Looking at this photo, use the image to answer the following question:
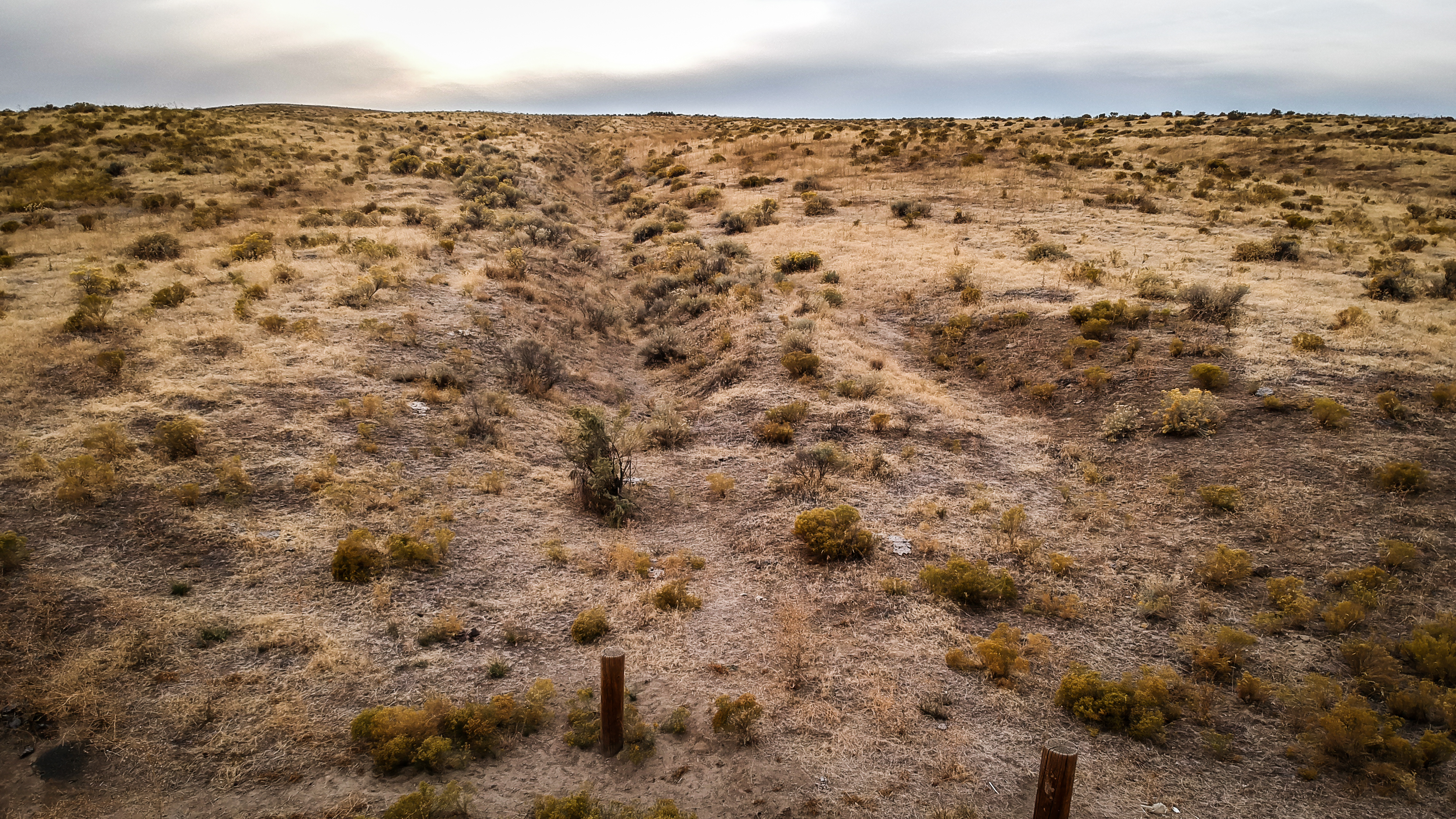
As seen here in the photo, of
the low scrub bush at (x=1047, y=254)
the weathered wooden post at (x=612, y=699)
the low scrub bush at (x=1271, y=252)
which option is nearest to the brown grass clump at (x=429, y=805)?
the weathered wooden post at (x=612, y=699)

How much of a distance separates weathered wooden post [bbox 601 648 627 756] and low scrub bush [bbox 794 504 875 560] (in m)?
3.88

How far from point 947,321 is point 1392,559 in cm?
1081

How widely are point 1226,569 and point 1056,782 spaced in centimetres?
520

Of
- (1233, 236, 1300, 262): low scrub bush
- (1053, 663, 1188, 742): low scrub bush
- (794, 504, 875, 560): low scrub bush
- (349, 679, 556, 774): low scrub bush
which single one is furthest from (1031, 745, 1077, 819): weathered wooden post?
(1233, 236, 1300, 262): low scrub bush

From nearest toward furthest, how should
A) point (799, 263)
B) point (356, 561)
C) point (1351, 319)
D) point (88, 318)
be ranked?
point (356, 561), point (88, 318), point (1351, 319), point (799, 263)

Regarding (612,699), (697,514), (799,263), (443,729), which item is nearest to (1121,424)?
(697,514)

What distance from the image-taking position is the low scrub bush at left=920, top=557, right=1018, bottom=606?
7.97 m

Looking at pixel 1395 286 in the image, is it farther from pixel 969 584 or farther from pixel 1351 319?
pixel 969 584

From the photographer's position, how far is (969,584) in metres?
8.01

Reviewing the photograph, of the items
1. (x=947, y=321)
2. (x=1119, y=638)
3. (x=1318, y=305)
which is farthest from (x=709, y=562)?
(x=1318, y=305)

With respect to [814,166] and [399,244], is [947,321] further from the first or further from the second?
[814,166]

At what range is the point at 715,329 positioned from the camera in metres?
17.2

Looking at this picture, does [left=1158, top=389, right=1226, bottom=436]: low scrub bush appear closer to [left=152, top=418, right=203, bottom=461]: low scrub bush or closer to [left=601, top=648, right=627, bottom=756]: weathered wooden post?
[left=601, top=648, right=627, bottom=756]: weathered wooden post

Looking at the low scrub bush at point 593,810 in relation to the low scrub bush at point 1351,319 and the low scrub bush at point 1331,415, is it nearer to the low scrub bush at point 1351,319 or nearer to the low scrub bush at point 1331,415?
the low scrub bush at point 1331,415
